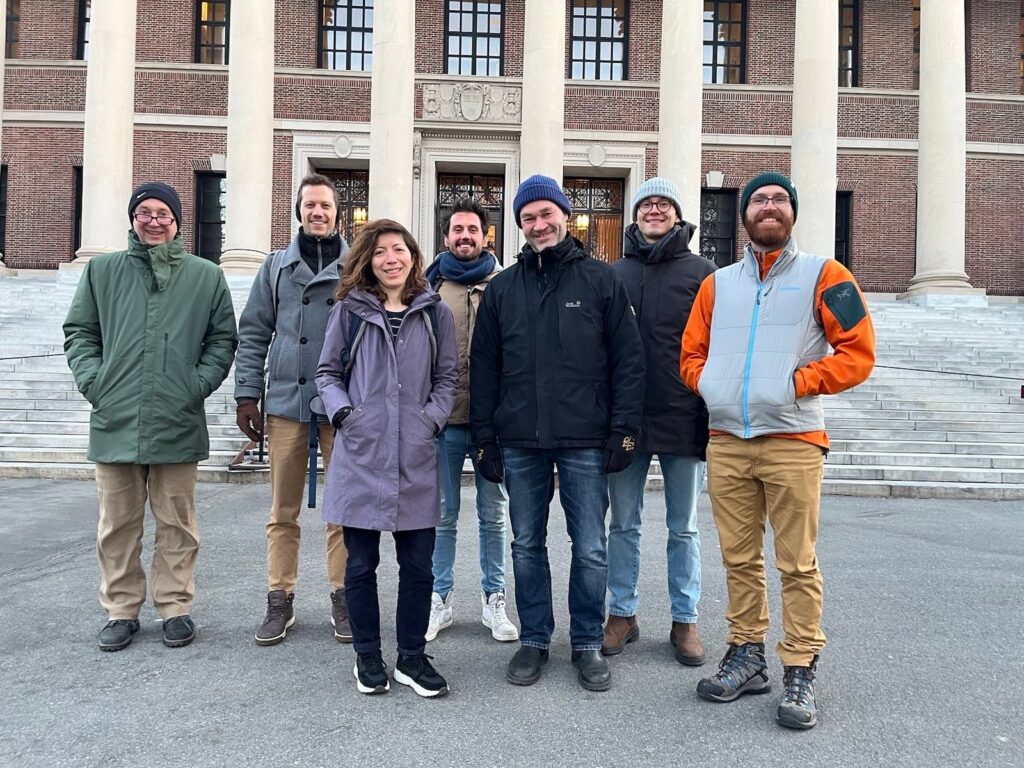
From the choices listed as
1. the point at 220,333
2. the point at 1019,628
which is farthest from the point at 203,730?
the point at 1019,628

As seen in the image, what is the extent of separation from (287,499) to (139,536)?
0.80m

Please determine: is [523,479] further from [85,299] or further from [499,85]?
[499,85]

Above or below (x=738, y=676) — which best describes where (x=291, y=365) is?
above

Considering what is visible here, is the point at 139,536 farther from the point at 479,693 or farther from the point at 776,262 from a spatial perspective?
the point at 776,262

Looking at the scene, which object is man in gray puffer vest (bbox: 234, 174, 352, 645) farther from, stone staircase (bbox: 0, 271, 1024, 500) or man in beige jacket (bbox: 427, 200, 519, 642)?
stone staircase (bbox: 0, 271, 1024, 500)

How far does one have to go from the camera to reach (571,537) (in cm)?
369

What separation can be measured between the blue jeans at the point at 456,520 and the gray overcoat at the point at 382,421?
0.69m

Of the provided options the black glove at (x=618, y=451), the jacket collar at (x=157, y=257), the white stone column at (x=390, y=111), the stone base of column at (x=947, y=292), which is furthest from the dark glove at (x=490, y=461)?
the stone base of column at (x=947, y=292)

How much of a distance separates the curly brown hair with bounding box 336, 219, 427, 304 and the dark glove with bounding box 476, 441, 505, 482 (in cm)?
78

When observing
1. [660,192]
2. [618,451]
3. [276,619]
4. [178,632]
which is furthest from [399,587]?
[660,192]

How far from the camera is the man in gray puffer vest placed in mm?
4125

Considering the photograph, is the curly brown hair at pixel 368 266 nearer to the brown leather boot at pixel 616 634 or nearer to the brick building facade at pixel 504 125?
the brown leather boot at pixel 616 634

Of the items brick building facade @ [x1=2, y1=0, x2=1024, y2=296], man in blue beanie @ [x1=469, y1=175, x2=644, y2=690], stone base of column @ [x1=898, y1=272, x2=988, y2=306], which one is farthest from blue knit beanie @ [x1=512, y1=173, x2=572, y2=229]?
brick building facade @ [x1=2, y1=0, x2=1024, y2=296]

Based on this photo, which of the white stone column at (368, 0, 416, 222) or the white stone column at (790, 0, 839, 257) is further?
the white stone column at (790, 0, 839, 257)
